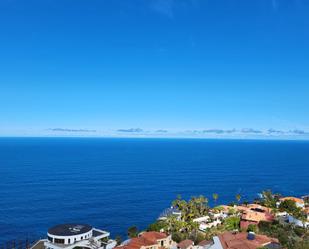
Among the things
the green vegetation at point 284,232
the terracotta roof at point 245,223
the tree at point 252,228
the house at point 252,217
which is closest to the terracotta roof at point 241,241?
the green vegetation at point 284,232

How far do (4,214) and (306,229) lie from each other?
70456 millimetres

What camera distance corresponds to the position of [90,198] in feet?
328

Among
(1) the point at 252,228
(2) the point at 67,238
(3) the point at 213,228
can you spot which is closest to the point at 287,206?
(1) the point at 252,228

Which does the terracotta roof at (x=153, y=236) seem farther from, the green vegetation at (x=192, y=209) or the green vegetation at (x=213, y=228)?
the green vegetation at (x=192, y=209)

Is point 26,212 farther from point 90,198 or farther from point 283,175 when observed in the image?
point 283,175

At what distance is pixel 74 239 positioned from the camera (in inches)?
2000

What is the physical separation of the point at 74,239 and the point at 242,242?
26524mm

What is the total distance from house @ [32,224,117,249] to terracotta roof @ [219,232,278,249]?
61.4ft

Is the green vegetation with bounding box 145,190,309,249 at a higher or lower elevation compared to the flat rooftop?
lower

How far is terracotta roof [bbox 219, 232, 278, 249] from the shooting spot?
44088 millimetres

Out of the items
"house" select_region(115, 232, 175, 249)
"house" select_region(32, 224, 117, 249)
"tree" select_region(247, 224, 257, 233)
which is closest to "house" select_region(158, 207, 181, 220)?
"house" select_region(115, 232, 175, 249)

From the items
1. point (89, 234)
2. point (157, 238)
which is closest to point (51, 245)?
point (89, 234)

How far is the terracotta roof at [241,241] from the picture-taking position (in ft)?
145

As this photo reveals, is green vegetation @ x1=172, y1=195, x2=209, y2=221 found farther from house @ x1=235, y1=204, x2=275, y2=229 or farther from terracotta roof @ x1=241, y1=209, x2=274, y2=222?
terracotta roof @ x1=241, y1=209, x2=274, y2=222
